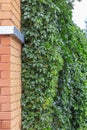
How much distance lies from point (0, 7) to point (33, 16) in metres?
0.60

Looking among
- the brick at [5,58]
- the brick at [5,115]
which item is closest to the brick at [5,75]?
the brick at [5,58]

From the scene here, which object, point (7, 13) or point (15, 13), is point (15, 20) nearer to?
point (15, 13)

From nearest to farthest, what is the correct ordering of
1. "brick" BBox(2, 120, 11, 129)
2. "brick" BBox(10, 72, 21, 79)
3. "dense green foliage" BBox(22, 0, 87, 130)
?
"brick" BBox(2, 120, 11, 129) → "brick" BBox(10, 72, 21, 79) → "dense green foliage" BBox(22, 0, 87, 130)

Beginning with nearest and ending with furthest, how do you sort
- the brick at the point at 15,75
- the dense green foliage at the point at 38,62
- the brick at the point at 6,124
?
1. the brick at the point at 6,124
2. the brick at the point at 15,75
3. the dense green foliage at the point at 38,62

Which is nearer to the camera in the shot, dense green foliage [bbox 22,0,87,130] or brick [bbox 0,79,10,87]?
brick [bbox 0,79,10,87]

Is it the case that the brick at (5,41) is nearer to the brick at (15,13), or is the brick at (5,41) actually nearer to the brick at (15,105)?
the brick at (15,13)

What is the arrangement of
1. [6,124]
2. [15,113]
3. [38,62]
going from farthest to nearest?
[38,62] → [15,113] → [6,124]

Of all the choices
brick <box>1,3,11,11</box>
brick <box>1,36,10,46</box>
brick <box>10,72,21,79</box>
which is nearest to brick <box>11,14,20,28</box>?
brick <box>1,3,11,11</box>

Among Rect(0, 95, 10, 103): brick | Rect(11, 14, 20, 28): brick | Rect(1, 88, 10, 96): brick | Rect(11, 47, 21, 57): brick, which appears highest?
Rect(11, 14, 20, 28): brick

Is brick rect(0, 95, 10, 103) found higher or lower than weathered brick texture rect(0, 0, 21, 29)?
lower

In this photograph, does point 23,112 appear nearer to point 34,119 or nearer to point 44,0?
point 34,119

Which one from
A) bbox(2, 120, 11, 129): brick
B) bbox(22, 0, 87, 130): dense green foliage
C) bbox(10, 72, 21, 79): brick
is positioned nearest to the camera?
bbox(2, 120, 11, 129): brick

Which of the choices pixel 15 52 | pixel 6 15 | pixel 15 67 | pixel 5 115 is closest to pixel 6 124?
pixel 5 115

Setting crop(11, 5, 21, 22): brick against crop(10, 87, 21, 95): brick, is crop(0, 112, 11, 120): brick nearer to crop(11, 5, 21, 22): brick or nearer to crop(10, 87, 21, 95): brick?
crop(10, 87, 21, 95): brick
